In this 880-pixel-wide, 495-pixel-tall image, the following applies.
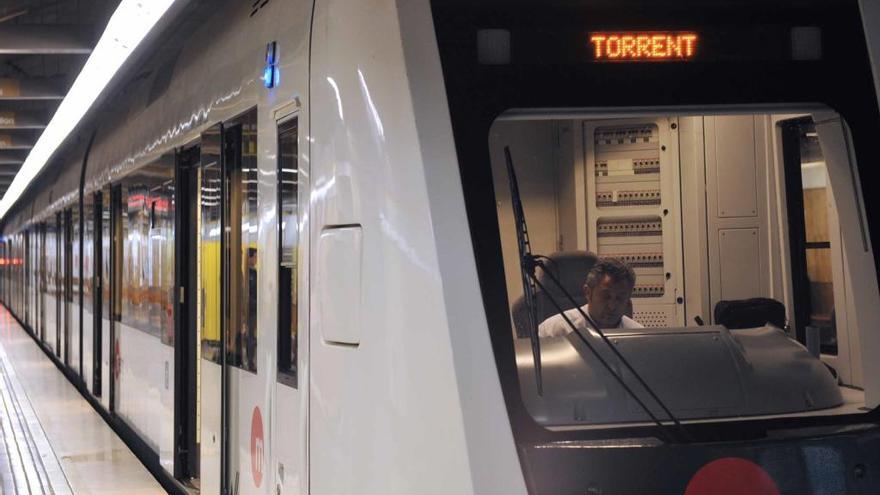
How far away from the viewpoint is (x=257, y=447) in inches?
190

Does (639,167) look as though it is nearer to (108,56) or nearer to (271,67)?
(271,67)

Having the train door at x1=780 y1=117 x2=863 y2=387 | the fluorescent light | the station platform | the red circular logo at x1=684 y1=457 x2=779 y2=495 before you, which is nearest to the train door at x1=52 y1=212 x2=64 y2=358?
the station platform

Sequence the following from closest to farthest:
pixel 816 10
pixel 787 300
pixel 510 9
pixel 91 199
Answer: pixel 510 9 → pixel 816 10 → pixel 787 300 → pixel 91 199

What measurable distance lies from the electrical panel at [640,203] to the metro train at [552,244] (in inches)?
0.4

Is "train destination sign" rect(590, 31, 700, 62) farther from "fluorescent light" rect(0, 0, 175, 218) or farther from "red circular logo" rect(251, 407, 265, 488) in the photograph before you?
"fluorescent light" rect(0, 0, 175, 218)

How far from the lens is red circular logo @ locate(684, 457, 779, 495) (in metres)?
3.37

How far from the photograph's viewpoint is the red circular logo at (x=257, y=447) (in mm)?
4742

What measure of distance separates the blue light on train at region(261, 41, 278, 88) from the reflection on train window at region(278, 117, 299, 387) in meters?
0.22

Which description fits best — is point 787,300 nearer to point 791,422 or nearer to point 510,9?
point 791,422

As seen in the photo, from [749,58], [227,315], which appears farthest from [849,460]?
[227,315]

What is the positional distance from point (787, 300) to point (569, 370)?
1.14 m

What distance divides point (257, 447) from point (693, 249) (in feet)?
5.98

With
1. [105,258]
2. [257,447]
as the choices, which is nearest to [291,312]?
[257,447]

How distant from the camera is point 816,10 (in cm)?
373
